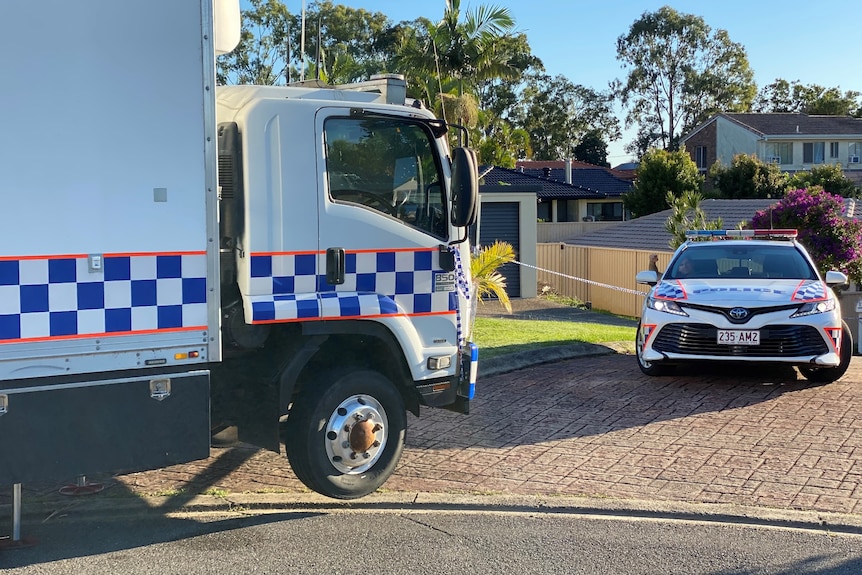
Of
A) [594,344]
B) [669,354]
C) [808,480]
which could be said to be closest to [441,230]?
[808,480]

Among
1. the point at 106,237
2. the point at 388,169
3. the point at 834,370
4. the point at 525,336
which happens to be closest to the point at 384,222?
the point at 388,169

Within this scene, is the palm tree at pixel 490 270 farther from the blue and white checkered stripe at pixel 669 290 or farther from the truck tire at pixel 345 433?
the truck tire at pixel 345 433

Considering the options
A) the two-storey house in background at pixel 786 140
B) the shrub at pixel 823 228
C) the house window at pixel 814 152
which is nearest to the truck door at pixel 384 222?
the shrub at pixel 823 228

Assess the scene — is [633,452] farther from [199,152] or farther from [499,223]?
[499,223]

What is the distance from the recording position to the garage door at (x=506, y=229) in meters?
23.6

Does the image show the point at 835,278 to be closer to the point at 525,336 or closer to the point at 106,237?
the point at 525,336

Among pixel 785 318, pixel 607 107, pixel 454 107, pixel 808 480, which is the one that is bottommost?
pixel 808 480

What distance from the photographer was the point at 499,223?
934 inches

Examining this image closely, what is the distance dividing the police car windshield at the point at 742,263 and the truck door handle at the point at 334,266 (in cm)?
571

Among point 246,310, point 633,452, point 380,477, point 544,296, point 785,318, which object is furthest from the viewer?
point 544,296

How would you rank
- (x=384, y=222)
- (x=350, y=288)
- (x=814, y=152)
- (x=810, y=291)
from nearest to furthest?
1. (x=350, y=288)
2. (x=384, y=222)
3. (x=810, y=291)
4. (x=814, y=152)

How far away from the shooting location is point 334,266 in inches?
215

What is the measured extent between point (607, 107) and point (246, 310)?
59.6 m

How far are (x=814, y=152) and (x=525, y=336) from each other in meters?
46.3
